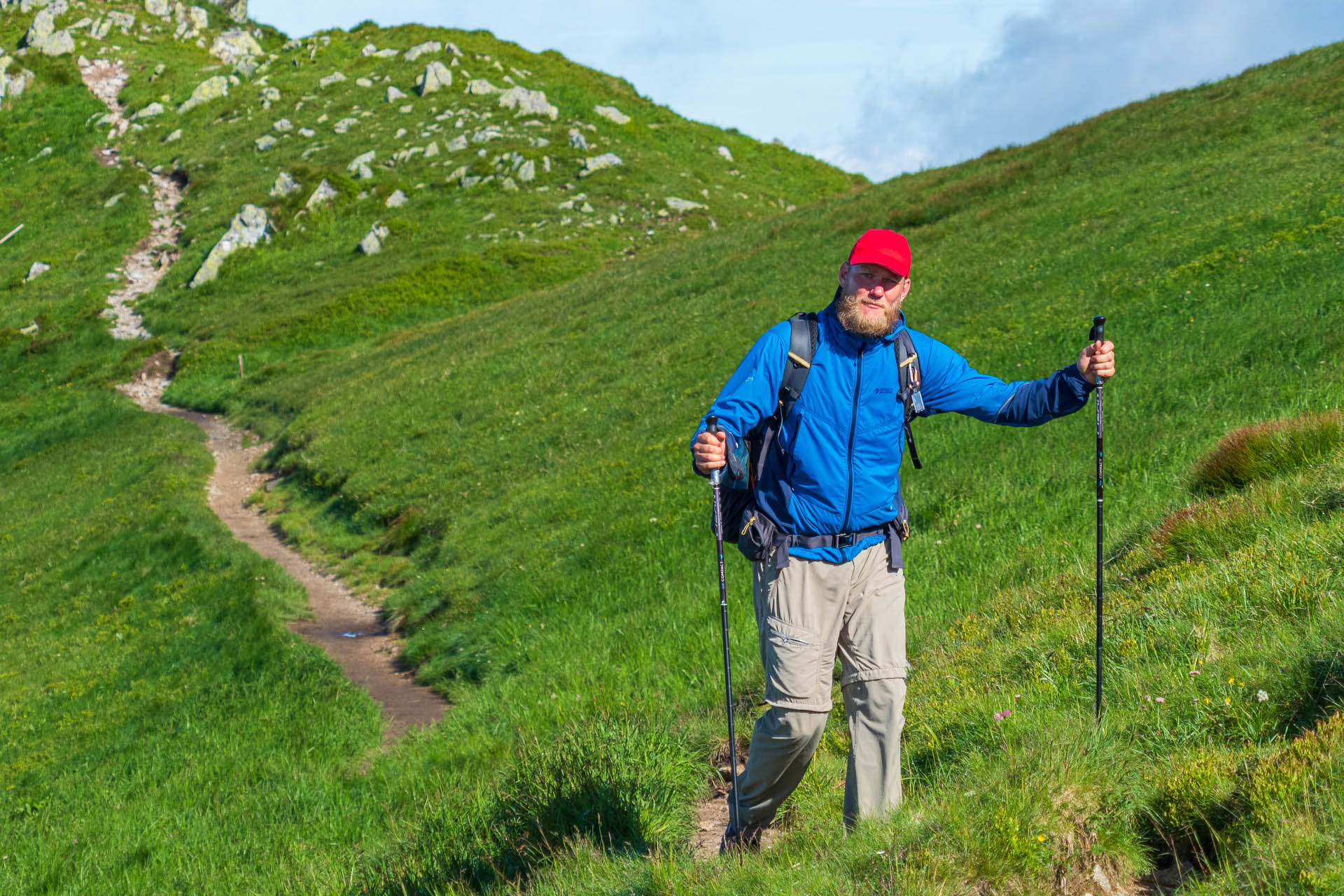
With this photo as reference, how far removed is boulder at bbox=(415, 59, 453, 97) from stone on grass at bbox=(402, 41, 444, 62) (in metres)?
4.87

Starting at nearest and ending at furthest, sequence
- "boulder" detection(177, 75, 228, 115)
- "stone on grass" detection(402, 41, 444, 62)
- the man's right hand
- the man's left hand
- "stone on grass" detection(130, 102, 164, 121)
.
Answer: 1. the man's right hand
2. the man's left hand
3. "stone on grass" detection(130, 102, 164, 121)
4. "boulder" detection(177, 75, 228, 115)
5. "stone on grass" detection(402, 41, 444, 62)

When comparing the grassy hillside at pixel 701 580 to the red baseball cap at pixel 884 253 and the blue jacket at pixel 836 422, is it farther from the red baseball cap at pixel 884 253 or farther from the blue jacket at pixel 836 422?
the red baseball cap at pixel 884 253

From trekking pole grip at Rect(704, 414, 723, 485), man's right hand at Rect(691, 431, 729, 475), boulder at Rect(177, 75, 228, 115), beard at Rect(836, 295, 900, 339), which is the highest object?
boulder at Rect(177, 75, 228, 115)

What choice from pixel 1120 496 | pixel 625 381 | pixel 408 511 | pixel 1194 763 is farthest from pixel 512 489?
pixel 1194 763

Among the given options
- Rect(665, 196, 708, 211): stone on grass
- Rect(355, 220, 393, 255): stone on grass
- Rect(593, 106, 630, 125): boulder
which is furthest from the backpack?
Rect(593, 106, 630, 125): boulder

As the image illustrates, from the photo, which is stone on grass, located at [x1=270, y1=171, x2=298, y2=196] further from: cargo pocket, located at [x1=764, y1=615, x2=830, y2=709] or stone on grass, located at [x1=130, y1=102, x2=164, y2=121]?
cargo pocket, located at [x1=764, y1=615, x2=830, y2=709]

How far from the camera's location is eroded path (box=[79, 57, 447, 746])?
14188mm

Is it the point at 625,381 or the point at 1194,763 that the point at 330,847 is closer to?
the point at 1194,763

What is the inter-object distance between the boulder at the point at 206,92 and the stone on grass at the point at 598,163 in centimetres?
3378

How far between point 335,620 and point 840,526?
14.6m

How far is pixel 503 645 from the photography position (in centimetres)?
1349

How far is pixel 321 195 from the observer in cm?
6094

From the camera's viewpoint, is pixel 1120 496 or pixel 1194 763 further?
pixel 1120 496

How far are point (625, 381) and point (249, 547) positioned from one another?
390 inches
